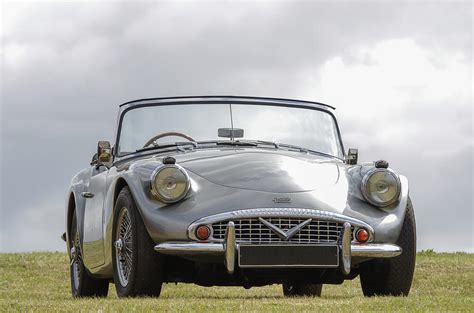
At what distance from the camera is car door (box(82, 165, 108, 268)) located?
10938 millimetres

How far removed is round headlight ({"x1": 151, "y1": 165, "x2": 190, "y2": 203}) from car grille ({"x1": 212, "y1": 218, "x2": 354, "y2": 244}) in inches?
16.9

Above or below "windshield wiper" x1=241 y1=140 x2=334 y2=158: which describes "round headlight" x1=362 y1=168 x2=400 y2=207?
below

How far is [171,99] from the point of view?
11.5m

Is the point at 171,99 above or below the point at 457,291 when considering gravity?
above

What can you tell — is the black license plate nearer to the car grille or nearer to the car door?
the car grille

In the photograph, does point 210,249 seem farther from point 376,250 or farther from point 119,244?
point 376,250

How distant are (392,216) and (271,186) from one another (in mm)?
1133

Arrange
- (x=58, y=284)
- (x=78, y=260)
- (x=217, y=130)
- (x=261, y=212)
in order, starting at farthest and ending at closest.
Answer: (x=58, y=284) → (x=78, y=260) → (x=217, y=130) → (x=261, y=212)

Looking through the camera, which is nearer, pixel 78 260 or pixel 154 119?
pixel 154 119

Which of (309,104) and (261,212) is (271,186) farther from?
(309,104)

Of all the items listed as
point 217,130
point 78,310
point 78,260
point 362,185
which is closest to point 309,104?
point 217,130

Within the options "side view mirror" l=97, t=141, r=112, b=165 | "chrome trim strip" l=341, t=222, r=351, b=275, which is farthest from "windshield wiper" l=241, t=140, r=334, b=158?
"chrome trim strip" l=341, t=222, r=351, b=275

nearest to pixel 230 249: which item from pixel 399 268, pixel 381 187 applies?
pixel 381 187

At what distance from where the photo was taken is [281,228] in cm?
934
